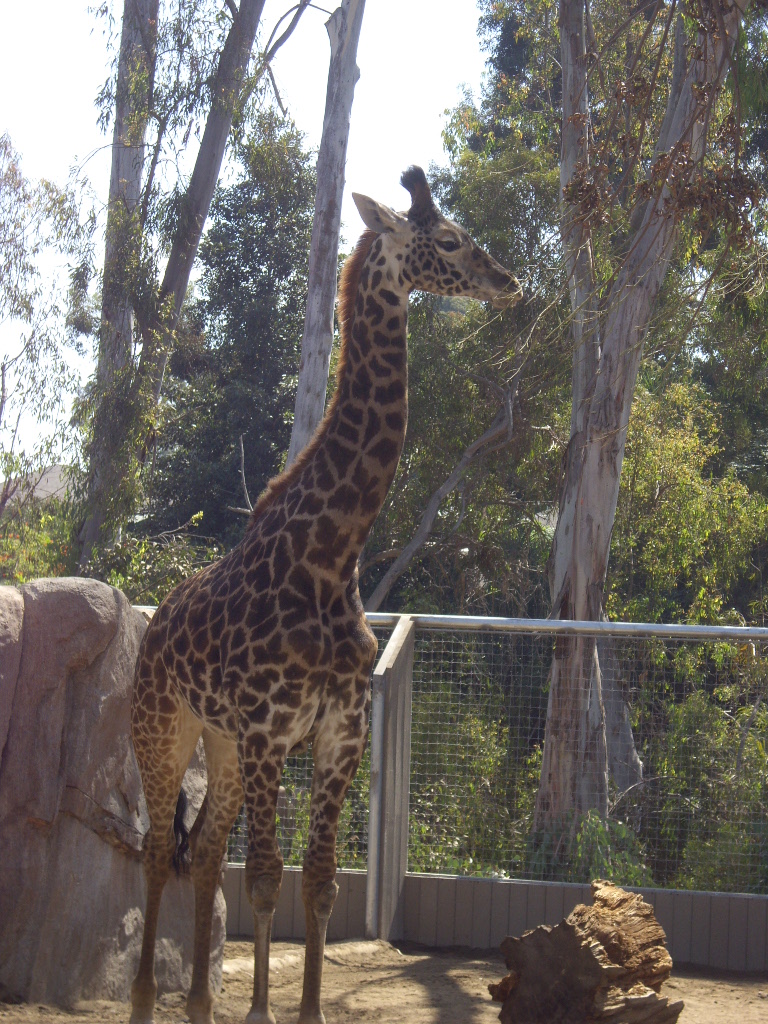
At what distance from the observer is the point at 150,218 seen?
13.2 m

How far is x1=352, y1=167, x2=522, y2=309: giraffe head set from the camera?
4.50 meters

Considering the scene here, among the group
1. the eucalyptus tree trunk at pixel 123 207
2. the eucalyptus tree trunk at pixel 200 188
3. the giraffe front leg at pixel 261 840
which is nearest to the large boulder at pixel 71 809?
the giraffe front leg at pixel 261 840

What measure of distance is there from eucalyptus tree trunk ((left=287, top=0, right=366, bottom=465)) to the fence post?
594 centimetres

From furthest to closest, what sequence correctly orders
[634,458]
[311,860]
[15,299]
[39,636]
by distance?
[15,299] → [634,458] → [39,636] → [311,860]

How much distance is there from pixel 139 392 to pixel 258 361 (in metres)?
7.49

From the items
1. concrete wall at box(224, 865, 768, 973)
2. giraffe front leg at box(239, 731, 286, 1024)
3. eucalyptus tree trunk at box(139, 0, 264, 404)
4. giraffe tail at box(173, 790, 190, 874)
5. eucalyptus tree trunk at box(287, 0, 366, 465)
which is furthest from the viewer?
eucalyptus tree trunk at box(139, 0, 264, 404)

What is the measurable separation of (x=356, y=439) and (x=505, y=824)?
3.07m

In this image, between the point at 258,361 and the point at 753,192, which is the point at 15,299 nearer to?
the point at 258,361

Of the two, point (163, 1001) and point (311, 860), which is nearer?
point (311, 860)

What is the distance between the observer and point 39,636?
480cm

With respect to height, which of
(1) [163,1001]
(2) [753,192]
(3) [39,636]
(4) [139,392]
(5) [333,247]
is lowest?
(1) [163,1001]

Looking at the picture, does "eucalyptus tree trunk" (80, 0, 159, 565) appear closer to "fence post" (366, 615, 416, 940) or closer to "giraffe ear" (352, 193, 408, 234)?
"fence post" (366, 615, 416, 940)

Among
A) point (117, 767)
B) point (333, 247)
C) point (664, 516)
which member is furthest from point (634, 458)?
point (117, 767)

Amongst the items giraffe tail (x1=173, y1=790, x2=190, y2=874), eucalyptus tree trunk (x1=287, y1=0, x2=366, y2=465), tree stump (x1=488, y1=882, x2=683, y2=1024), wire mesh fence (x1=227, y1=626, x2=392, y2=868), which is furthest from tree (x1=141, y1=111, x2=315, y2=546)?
tree stump (x1=488, y1=882, x2=683, y2=1024)
